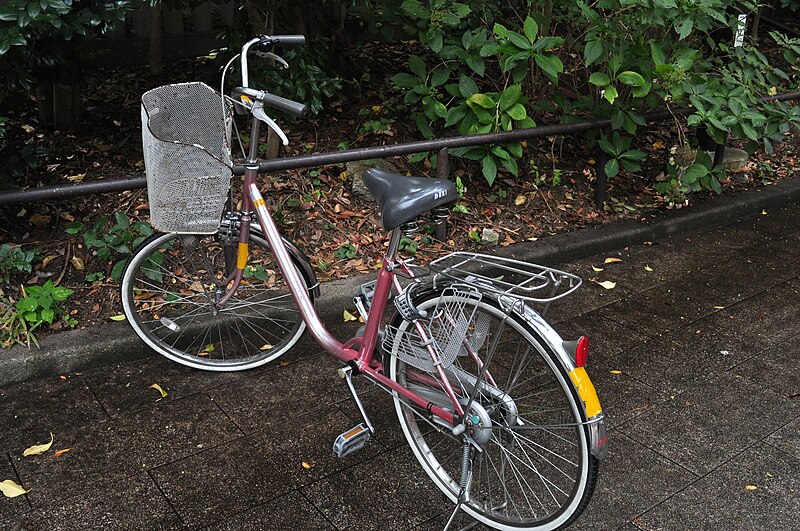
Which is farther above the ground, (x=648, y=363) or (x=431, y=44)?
(x=431, y=44)

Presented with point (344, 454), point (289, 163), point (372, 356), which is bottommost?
point (344, 454)

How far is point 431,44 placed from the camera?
531cm

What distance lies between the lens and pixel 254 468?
338 centimetres

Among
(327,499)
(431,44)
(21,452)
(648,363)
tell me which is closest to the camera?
(327,499)

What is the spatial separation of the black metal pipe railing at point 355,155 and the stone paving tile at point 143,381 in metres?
0.93

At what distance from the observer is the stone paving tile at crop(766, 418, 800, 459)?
351 cm

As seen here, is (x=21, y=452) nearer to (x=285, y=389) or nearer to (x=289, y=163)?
(x=285, y=389)

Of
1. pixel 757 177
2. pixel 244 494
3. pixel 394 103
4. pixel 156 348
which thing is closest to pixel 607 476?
pixel 244 494

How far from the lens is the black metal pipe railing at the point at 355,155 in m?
3.99

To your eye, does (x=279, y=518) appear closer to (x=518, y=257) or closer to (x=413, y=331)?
(x=413, y=331)

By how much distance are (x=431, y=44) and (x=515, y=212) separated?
1.43m

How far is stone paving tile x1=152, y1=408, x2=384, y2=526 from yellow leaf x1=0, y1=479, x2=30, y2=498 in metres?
0.51

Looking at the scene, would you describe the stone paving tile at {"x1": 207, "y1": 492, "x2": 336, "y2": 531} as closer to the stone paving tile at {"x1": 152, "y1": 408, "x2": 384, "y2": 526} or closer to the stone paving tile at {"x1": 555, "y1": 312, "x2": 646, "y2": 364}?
the stone paving tile at {"x1": 152, "y1": 408, "x2": 384, "y2": 526}

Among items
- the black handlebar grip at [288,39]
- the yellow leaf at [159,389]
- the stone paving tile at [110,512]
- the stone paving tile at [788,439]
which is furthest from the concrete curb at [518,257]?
the stone paving tile at [788,439]
